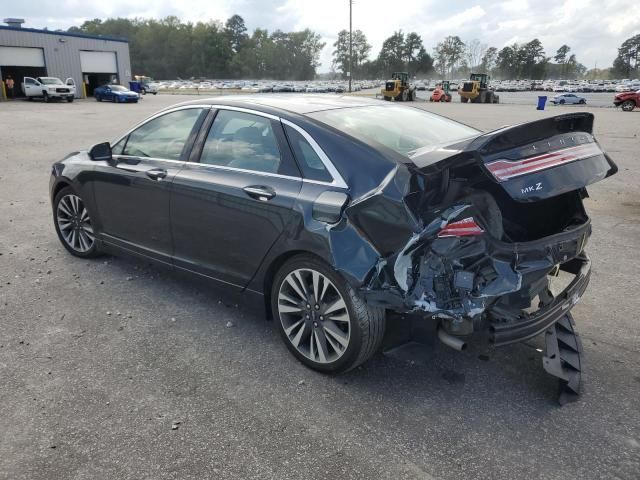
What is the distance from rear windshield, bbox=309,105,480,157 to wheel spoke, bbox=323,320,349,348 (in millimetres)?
1125

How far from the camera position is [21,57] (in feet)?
127

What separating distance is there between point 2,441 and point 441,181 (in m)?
2.69

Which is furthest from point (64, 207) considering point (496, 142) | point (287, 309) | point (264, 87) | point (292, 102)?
point (264, 87)

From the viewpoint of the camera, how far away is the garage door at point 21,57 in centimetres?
3762

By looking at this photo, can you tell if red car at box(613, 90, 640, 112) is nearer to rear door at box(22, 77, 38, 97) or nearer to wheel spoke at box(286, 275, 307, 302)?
wheel spoke at box(286, 275, 307, 302)

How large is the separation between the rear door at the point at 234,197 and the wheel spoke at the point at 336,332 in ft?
2.06

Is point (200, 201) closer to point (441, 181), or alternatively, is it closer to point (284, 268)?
point (284, 268)

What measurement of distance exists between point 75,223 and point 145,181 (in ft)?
4.90

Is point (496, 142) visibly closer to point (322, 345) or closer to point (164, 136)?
point (322, 345)

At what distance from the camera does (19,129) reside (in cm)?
1844

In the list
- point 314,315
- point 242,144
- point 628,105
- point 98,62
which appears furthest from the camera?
point 98,62

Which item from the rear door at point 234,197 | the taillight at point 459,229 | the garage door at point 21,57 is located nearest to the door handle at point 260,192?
the rear door at point 234,197

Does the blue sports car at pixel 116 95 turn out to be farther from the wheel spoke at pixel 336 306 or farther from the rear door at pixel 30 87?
the wheel spoke at pixel 336 306

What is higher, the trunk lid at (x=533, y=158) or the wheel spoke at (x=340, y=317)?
the trunk lid at (x=533, y=158)
